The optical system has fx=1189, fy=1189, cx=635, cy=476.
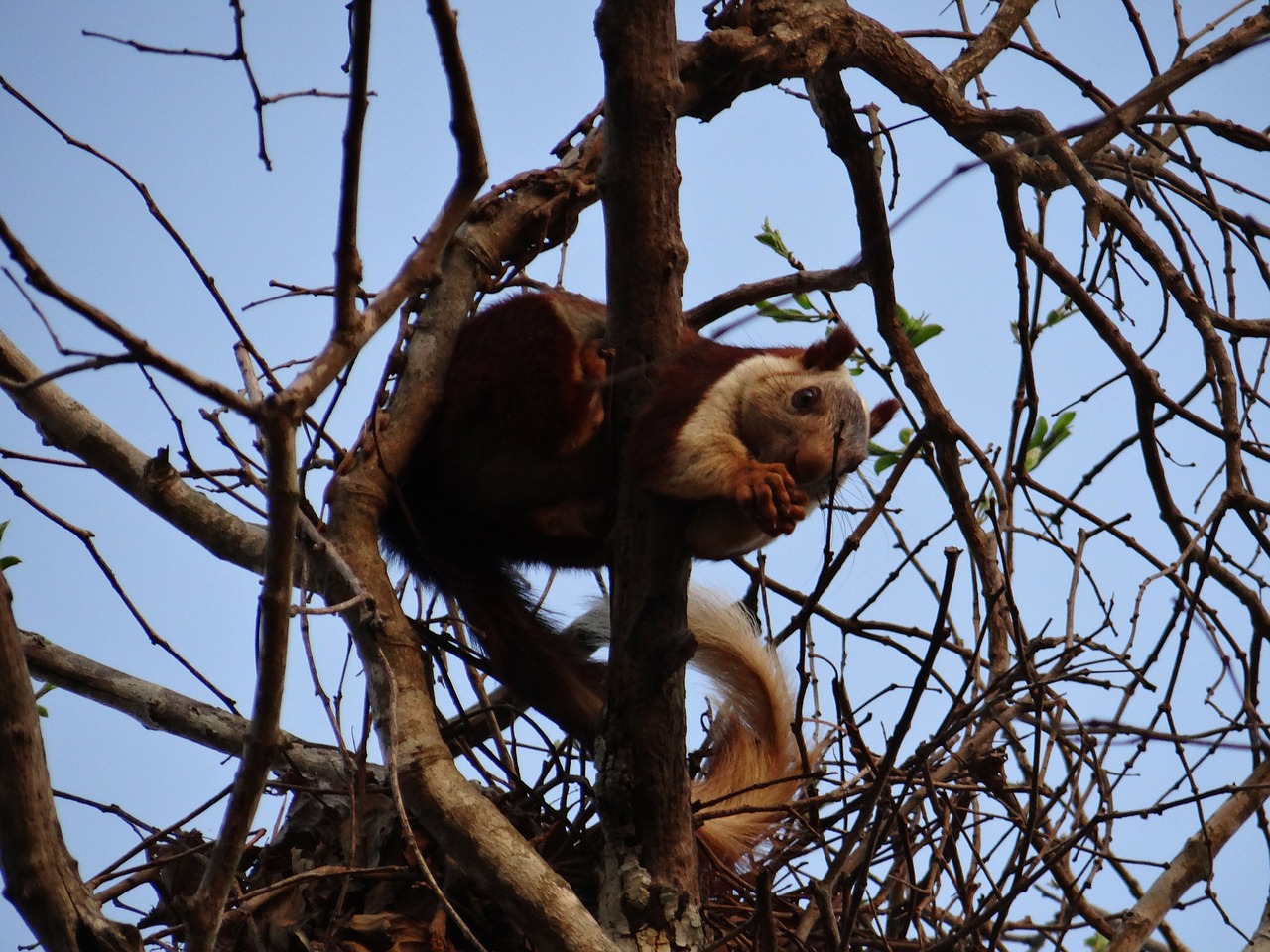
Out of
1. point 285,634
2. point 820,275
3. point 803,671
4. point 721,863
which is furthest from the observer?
point 820,275

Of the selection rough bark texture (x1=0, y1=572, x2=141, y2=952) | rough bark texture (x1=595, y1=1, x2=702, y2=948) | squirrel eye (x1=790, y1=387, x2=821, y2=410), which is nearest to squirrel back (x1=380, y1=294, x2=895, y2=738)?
squirrel eye (x1=790, y1=387, x2=821, y2=410)

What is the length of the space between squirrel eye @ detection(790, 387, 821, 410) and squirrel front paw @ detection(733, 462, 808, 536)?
554 mm

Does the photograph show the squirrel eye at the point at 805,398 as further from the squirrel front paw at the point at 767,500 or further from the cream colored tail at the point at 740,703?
the cream colored tail at the point at 740,703

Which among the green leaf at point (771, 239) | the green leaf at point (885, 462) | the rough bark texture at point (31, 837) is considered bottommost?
the rough bark texture at point (31, 837)

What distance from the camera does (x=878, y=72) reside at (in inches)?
132

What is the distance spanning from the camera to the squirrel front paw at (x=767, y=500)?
2879 mm

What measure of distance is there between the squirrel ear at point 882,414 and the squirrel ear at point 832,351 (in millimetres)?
312

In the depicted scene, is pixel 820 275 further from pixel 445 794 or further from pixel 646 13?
pixel 445 794

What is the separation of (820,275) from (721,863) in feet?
5.45

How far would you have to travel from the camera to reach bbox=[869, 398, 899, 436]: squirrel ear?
386 cm

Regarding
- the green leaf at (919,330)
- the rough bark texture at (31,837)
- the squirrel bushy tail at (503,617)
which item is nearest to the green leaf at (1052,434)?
the green leaf at (919,330)

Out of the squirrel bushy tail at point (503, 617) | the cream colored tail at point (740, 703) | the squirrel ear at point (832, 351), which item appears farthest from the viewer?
the squirrel ear at point (832, 351)

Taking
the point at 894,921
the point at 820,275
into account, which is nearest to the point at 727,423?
the point at 820,275

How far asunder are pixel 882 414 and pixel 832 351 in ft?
1.29
